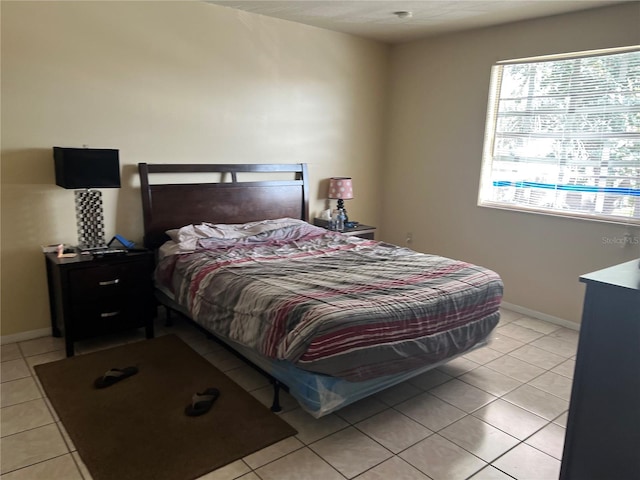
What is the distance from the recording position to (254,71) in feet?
13.8

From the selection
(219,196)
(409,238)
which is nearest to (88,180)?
(219,196)

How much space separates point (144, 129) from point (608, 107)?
12.2 ft

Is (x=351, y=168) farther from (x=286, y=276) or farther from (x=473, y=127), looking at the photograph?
(x=286, y=276)

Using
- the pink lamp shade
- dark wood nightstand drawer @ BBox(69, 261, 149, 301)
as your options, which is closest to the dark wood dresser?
dark wood nightstand drawer @ BBox(69, 261, 149, 301)

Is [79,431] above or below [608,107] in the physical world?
below

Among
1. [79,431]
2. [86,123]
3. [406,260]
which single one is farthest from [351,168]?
[79,431]

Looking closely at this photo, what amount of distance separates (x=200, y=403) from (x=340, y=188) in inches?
Result: 111

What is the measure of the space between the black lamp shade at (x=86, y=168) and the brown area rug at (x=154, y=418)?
118cm

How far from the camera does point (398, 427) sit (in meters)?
2.45

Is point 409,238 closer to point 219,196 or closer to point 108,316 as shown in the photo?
point 219,196

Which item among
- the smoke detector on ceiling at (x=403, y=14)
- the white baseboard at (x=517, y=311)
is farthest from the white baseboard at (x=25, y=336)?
the smoke detector on ceiling at (x=403, y=14)

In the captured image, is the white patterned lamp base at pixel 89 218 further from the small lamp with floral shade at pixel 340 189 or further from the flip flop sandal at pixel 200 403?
the small lamp with floral shade at pixel 340 189

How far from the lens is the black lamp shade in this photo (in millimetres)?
3055

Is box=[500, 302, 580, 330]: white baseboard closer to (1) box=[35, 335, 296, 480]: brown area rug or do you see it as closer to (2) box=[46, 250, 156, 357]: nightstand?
(1) box=[35, 335, 296, 480]: brown area rug
